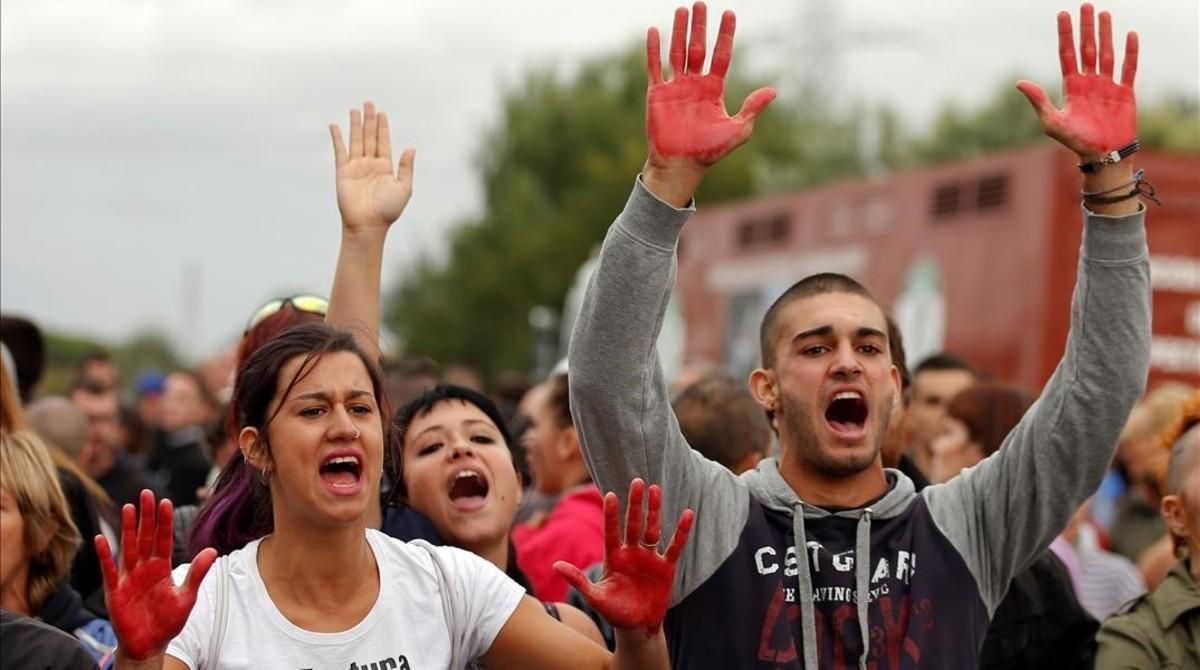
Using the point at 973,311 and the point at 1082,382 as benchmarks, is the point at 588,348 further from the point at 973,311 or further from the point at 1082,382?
the point at 973,311

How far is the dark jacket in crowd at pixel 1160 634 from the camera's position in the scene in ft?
15.5

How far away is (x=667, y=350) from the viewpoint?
18375mm

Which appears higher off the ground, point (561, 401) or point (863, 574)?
point (863, 574)

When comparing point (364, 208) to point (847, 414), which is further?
point (364, 208)

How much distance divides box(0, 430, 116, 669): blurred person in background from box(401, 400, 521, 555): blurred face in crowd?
→ 92cm

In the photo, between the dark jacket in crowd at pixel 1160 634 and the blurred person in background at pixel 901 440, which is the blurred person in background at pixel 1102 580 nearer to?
the blurred person in background at pixel 901 440

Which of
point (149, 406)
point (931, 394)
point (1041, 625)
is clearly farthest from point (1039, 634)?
point (149, 406)

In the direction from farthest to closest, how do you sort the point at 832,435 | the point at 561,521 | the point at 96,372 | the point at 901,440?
the point at 96,372 < the point at 561,521 < the point at 901,440 < the point at 832,435

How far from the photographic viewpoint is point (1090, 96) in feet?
14.1

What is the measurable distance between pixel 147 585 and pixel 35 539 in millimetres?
1392

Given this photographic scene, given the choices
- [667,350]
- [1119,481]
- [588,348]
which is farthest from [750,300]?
[588,348]

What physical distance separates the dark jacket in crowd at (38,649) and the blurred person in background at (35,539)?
855mm

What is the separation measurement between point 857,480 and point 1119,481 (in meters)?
7.70

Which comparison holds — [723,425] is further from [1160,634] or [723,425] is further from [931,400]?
[931,400]
